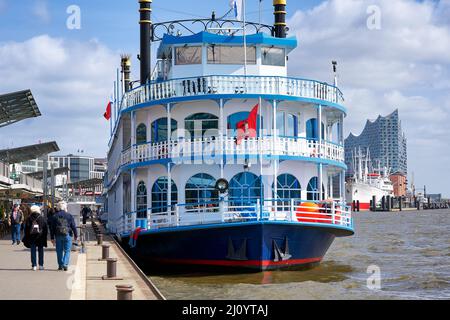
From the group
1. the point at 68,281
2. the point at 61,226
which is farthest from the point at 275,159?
the point at 68,281

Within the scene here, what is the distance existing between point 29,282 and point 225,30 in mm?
13706

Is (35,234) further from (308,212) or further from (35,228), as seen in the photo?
(308,212)

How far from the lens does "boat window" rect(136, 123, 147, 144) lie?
24.3m

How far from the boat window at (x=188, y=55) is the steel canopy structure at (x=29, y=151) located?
17.5m

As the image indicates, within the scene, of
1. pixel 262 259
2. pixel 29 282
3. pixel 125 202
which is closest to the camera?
pixel 29 282

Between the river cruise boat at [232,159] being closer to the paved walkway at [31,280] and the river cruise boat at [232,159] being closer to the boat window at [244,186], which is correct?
the boat window at [244,186]

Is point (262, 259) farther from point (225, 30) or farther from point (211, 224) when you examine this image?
point (225, 30)

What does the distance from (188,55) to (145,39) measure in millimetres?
4003

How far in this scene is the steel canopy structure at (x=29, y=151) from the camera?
4100 centimetres

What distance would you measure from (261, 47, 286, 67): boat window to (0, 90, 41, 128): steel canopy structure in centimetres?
870

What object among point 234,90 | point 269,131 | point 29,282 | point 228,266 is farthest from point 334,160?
point 29,282

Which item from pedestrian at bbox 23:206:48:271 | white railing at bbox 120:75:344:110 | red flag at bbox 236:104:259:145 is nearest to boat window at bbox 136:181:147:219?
white railing at bbox 120:75:344:110

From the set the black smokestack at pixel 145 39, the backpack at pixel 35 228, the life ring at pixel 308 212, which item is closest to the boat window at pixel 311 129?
the life ring at pixel 308 212

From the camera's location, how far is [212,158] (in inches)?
853
